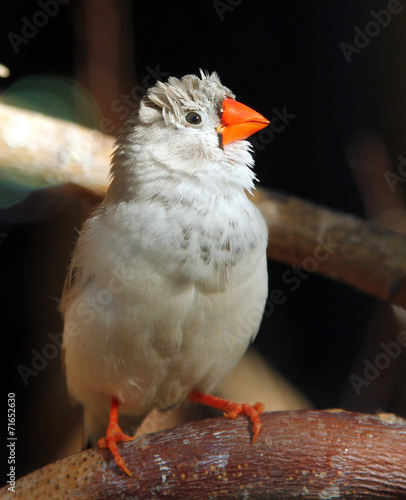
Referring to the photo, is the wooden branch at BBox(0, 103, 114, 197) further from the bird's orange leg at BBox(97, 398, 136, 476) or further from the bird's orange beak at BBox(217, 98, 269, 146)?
the bird's orange leg at BBox(97, 398, 136, 476)

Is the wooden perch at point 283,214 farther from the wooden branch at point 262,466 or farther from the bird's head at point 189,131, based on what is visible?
the wooden branch at point 262,466

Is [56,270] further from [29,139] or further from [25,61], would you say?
[25,61]

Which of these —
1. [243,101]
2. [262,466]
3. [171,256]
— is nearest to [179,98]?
[171,256]

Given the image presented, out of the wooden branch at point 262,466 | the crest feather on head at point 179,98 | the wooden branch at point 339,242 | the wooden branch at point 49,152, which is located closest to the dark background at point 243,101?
the wooden branch at point 49,152

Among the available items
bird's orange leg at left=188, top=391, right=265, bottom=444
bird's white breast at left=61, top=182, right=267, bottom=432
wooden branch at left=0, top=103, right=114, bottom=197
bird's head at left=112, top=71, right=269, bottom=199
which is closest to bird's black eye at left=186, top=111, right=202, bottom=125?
bird's head at left=112, top=71, right=269, bottom=199

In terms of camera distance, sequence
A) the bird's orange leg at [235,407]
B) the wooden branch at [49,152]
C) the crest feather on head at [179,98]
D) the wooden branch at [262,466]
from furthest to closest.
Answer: the wooden branch at [49,152], the crest feather on head at [179,98], the bird's orange leg at [235,407], the wooden branch at [262,466]

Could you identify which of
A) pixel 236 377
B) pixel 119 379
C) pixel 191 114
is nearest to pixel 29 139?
pixel 191 114
